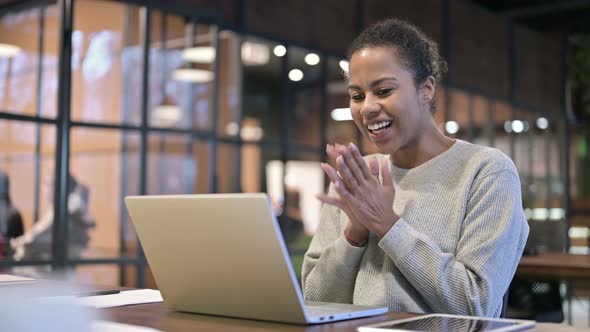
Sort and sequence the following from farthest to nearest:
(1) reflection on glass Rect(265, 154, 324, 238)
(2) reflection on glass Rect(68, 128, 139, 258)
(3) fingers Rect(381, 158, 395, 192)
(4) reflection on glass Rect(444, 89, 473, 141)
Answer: (4) reflection on glass Rect(444, 89, 473, 141), (1) reflection on glass Rect(265, 154, 324, 238), (2) reflection on glass Rect(68, 128, 139, 258), (3) fingers Rect(381, 158, 395, 192)

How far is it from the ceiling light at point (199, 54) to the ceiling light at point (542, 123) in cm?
681

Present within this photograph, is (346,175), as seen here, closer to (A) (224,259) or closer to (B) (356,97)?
(A) (224,259)

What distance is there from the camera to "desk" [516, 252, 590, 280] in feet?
11.3

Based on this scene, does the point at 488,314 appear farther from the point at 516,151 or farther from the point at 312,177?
the point at 516,151

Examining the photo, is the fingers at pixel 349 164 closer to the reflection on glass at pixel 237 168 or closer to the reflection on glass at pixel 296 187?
the reflection on glass at pixel 237 168

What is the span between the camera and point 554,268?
3.51 m

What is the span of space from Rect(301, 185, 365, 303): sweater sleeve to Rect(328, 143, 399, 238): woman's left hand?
19 centimetres

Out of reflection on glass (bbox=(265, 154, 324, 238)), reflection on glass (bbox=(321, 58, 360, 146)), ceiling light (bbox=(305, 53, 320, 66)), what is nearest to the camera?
reflection on glass (bbox=(265, 154, 324, 238))

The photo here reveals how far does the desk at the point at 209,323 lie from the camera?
128 cm

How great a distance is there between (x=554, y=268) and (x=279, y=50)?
161 inches

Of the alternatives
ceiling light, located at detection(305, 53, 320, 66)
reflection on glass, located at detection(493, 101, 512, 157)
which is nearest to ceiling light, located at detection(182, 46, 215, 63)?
ceiling light, located at detection(305, 53, 320, 66)

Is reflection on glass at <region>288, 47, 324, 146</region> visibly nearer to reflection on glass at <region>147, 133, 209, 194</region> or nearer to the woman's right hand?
reflection on glass at <region>147, 133, 209, 194</region>

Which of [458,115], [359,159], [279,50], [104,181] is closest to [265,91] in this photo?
[279,50]

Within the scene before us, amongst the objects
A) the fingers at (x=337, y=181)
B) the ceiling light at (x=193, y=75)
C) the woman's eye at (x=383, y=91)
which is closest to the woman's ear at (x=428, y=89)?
the woman's eye at (x=383, y=91)
